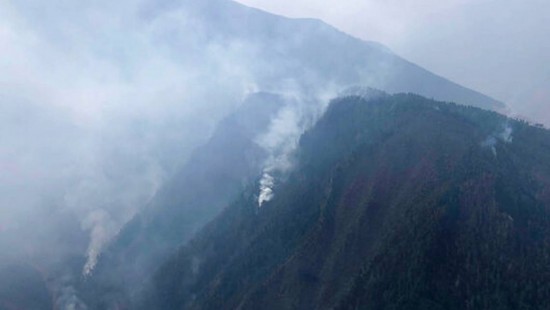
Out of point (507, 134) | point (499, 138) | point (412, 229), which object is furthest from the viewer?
point (507, 134)

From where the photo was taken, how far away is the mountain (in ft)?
430

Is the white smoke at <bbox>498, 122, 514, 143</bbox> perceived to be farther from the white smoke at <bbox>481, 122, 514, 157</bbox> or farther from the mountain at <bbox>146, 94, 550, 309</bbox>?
the mountain at <bbox>146, 94, 550, 309</bbox>

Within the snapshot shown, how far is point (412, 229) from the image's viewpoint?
141 m

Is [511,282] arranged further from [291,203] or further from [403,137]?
[291,203]

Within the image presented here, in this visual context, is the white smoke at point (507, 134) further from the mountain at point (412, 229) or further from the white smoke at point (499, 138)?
the mountain at point (412, 229)

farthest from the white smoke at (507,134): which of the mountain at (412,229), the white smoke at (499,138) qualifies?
the mountain at (412,229)

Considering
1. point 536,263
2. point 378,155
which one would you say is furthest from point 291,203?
point 536,263

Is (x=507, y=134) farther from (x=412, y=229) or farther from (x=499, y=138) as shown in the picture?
(x=412, y=229)

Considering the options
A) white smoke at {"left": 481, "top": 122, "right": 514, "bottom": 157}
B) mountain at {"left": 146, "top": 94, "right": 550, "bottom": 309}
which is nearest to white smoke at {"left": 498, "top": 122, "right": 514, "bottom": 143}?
white smoke at {"left": 481, "top": 122, "right": 514, "bottom": 157}

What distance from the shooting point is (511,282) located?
12712 cm

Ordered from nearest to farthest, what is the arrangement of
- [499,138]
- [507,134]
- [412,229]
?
[412,229] < [499,138] < [507,134]

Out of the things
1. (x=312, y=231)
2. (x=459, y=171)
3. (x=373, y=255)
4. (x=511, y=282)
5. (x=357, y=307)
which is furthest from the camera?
(x=312, y=231)

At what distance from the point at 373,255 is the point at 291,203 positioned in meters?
50.1

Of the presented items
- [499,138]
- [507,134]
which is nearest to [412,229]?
[499,138]
